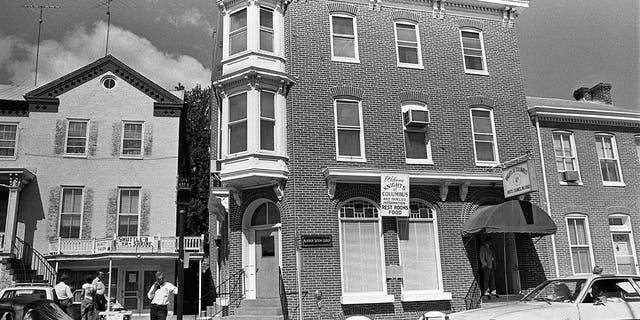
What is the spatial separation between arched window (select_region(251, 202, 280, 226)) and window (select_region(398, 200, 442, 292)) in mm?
3976

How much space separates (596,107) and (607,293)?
651 inches

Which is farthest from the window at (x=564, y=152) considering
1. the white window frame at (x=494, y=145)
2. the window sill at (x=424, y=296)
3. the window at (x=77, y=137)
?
the window at (x=77, y=137)

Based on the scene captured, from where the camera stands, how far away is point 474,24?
20.0 m

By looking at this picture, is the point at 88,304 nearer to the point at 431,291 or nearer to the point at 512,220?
the point at 431,291

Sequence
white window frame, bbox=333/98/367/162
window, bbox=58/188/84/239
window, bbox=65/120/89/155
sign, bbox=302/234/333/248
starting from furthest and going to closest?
window, bbox=65/120/89/155 < window, bbox=58/188/84/239 < white window frame, bbox=333/98/367/162 < sign, bbox=302/234/333/248

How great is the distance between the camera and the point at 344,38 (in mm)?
18406

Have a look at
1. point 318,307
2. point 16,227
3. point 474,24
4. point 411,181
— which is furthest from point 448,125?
point 16,227

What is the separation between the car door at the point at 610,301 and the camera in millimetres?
9961

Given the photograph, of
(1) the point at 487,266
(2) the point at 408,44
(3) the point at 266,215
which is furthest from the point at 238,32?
(1) the point at 487,266

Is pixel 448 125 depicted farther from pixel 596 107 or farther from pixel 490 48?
pixel 596 107

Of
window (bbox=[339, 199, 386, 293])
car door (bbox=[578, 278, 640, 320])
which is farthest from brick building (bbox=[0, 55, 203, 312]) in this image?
car door (bbox=[578, 278, 640, 320])

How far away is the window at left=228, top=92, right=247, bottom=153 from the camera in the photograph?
55.3 ft

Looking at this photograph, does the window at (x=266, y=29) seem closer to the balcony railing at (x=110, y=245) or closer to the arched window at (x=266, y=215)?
the arched window at (x=266, y=215)

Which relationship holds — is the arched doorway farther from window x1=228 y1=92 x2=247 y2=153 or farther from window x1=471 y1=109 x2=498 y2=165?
window x1=471 y1=109 x2=498 y2=165
